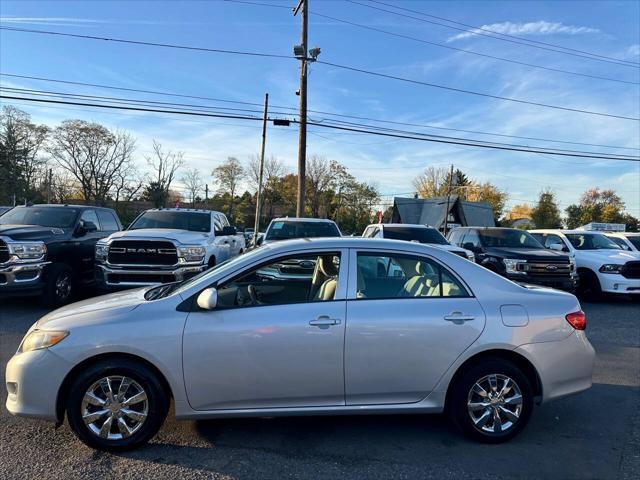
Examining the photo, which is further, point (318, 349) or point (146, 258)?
point (146, 258)

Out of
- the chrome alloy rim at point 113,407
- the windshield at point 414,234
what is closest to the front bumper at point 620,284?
the windshield at point 414,234

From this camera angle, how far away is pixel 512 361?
3697 millimetres

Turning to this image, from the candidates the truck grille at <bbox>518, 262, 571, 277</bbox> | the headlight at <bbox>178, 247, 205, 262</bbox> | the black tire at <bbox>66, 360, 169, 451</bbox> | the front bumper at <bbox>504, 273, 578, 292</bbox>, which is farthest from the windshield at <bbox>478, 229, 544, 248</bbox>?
the black tire at <bbox>66, 360, 169, 451</bbox>

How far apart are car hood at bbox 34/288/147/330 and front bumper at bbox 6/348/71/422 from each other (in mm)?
230

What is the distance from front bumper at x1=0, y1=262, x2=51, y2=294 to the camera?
7.76 meters

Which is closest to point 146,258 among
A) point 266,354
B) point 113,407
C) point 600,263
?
point 113,407

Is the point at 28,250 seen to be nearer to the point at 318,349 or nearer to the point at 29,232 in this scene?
the point at 29,232

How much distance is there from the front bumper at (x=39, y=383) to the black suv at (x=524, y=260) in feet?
31.2

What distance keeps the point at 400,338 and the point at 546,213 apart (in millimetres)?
78582

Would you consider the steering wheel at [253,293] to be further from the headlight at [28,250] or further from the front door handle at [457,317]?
the headlight at [28,250]

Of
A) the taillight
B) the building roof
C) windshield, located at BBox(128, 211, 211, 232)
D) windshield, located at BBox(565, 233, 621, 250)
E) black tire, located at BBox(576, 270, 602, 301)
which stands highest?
the building roof

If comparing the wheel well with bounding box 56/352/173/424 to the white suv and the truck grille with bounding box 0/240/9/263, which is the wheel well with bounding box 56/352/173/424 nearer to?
the truck grille with bounding box 0/240/9/263

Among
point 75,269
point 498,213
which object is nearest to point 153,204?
point 498,213

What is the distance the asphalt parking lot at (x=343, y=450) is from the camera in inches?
124
